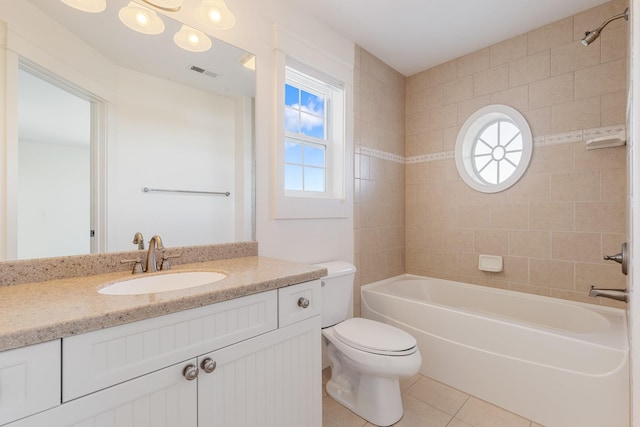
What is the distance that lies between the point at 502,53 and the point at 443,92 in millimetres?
494

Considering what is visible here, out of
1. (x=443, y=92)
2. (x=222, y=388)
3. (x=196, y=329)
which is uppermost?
(x=443, y=92)

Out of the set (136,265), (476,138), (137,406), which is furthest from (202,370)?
(476,138)

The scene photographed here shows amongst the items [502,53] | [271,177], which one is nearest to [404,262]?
[271,177]

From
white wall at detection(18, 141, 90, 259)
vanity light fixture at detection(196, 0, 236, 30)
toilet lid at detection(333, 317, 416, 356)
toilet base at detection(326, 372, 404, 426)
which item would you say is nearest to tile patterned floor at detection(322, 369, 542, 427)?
toilet base at detection(326, 372, 404, 426)

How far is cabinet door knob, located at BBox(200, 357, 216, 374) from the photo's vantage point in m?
0.85

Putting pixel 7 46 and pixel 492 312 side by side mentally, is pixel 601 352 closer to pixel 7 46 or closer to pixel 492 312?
pixel 492 312

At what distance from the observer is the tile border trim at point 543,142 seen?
184 centimetres

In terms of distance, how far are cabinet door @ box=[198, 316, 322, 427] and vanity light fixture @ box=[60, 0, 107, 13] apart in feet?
4.72

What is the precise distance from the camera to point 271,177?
1.74m

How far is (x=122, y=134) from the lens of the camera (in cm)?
124

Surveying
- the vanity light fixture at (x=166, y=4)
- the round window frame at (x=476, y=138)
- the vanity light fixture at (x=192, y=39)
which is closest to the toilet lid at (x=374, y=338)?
the round window frame at (x=476, y=138)

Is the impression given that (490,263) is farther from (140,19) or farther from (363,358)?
(140,19)

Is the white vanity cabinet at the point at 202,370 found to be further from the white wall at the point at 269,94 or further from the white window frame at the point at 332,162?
the white window frame at the point at 332,162

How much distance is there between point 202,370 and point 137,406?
17 centimetres
